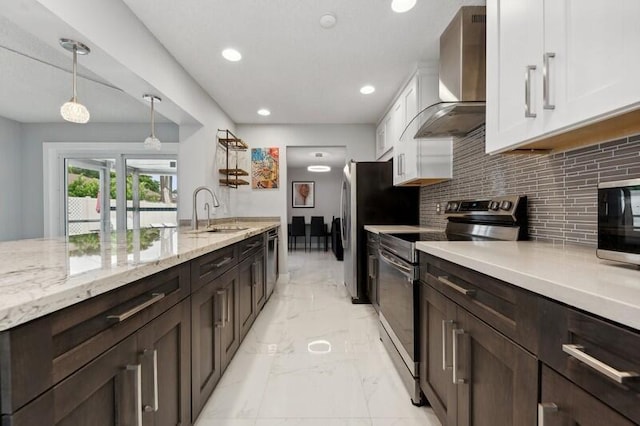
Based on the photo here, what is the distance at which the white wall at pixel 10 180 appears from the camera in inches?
165

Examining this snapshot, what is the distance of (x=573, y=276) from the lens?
27.6 inches

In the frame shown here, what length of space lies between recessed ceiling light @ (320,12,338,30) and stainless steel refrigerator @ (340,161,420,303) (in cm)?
147

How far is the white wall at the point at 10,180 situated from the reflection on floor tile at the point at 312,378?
4183 mm

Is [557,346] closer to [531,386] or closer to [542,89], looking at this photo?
[531,386]

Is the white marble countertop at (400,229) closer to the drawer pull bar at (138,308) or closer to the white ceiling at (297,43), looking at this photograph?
the white ceiling at (297,43)

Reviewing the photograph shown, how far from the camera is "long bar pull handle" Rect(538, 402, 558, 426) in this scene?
65 centimetres

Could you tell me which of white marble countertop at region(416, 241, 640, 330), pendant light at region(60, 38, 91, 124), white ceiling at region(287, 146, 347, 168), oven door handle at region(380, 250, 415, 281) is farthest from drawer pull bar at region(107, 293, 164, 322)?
white ceiling at region(287, 146, 347, 168)

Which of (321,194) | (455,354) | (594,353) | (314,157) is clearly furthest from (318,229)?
(594,353)

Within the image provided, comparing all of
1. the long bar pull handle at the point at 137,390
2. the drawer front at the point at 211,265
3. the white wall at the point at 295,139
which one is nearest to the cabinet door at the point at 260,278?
the drawer front at the point at 211,265

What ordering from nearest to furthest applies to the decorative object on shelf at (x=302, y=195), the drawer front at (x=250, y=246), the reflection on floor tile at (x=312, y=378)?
1. the reflection on floor tile at (x=312, y=378)
2. the drawer front at (x=250, y=246)
3. the decorative object on shelf at (x=302, y=195)

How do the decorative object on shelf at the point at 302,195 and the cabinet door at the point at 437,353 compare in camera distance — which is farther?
the decorative object on shelf at the point at 302,195

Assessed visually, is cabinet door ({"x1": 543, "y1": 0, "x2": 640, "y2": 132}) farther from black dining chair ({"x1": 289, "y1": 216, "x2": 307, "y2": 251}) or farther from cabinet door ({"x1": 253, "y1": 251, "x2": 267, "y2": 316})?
black dining chair ({"x1": 289, "y1": 216, "x2": 307, "y2": 251})

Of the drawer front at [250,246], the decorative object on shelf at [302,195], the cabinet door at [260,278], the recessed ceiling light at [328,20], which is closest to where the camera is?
the recessed ceiling light at [328,20]

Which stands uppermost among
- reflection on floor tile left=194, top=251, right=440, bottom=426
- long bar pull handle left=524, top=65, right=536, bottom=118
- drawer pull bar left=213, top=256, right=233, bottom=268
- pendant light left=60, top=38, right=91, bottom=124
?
pendant light left=60, top=38, right=91, bottom=124
